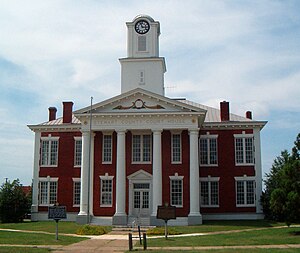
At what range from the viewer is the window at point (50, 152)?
47.9 metres

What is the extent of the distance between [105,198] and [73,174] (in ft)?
19.6

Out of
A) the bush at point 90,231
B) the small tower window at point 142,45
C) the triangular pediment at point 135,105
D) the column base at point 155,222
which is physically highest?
the small tower window at point 142,45

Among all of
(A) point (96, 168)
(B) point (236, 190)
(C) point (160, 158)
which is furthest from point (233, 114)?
(A) point (96, 168)

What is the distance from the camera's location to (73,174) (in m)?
47.2

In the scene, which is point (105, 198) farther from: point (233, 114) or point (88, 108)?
point (233, 114)

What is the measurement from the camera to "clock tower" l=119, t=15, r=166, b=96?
4775 centimetres

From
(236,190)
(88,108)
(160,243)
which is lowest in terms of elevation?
(160,243)

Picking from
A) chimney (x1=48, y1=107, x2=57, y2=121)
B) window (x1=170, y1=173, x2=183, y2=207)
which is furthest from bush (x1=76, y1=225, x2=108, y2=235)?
chimney (x1=48, y1=107, x2=57, y2=121)

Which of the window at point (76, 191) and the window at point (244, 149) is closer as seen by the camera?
the window at point (244, 149)

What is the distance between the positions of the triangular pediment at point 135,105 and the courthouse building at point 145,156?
0.09 m

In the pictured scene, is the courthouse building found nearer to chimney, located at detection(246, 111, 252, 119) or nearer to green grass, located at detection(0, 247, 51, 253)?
chimney, located at detection(246, 111, 252, 119)

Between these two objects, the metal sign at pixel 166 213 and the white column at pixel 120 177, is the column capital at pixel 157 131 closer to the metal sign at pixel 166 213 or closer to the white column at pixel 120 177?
the white column at pixel 120 177

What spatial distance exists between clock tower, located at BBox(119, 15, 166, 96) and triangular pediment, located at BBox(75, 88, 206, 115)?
20.9ft

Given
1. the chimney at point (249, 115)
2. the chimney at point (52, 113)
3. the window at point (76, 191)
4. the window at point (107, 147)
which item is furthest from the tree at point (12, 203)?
the chimney at point (249, 115)
